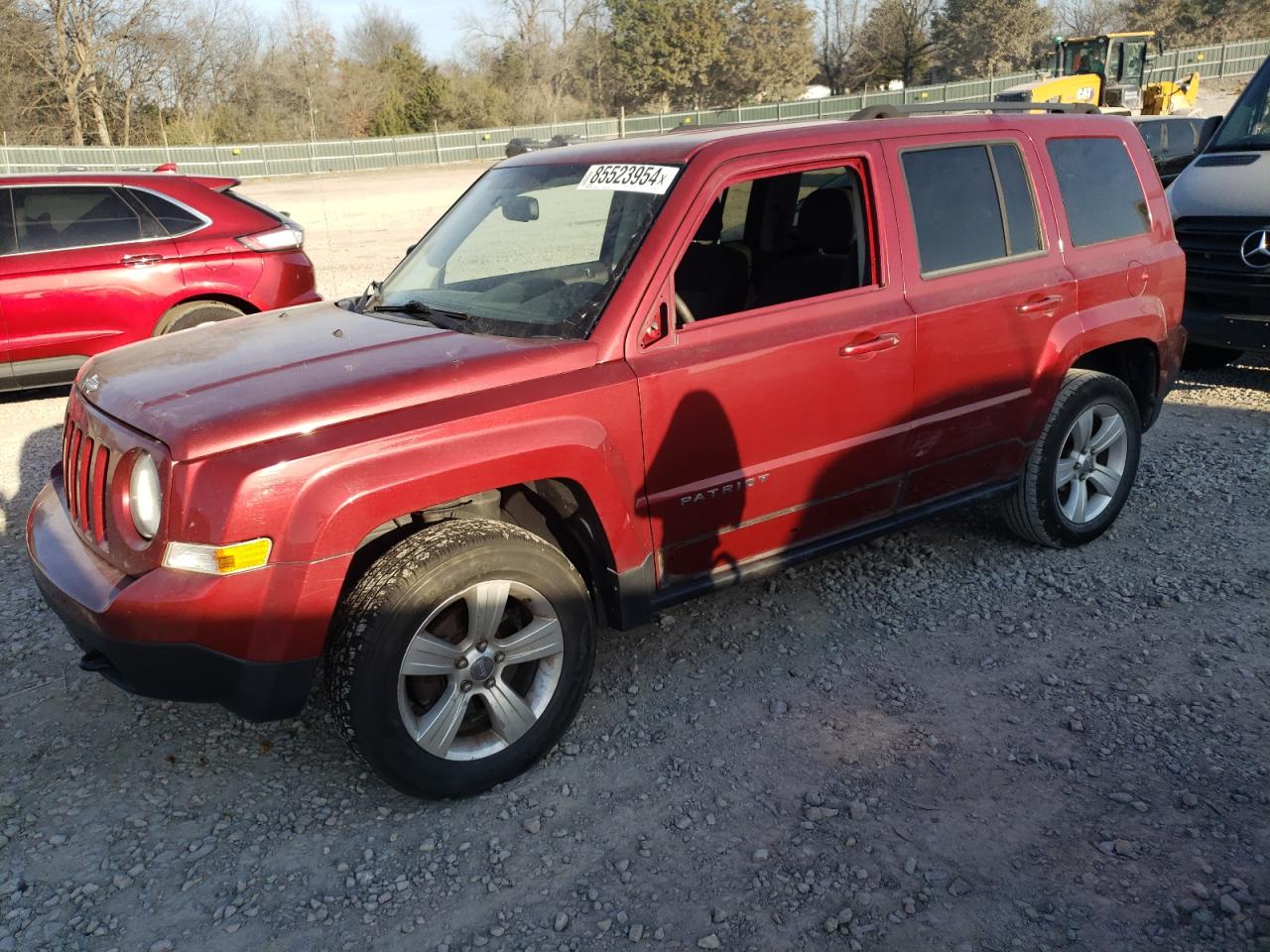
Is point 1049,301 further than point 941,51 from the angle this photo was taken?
No

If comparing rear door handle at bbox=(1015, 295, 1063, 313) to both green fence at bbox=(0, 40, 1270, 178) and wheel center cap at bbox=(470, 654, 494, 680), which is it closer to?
wheel center cap at bbox=(470, 654, 494, 680)

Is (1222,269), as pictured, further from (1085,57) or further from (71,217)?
(1085,57)

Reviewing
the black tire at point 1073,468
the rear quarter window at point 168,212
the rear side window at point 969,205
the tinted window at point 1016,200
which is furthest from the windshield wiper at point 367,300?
the rear quarter window at point 168,212

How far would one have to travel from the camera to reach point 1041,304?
13.9 ft

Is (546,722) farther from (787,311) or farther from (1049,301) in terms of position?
(1049,301)

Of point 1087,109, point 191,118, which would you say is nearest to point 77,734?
point 1087,109

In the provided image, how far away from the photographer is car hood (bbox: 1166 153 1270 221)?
6.89 m

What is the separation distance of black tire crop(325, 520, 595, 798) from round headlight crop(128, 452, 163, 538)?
58cm

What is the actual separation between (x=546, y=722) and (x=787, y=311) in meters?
1.66

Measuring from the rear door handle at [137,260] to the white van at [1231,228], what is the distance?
291 inches

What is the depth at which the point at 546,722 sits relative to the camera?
330 cm

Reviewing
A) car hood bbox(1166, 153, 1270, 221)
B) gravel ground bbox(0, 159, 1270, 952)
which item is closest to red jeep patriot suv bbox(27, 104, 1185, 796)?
gravel ground bbox(0, 159, 1270, 952)

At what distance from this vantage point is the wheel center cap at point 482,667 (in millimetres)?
3125

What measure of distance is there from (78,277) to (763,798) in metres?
6.55
